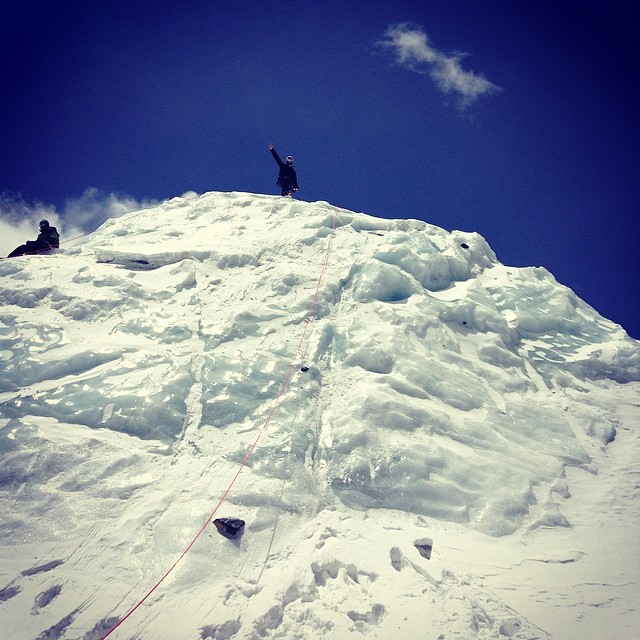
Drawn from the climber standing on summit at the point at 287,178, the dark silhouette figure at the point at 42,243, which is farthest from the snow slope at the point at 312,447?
the climber standing on summit at the point at 287,178

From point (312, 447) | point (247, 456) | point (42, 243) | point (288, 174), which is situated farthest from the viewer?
point (288, 174)

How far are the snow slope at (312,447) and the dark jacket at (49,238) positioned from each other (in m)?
1.75

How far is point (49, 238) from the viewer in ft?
43.2

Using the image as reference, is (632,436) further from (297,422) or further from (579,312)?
(297,422)

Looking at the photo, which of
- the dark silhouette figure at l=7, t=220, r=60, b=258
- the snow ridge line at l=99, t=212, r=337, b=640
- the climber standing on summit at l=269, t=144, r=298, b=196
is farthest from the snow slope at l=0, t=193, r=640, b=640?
the climber standing on summit at l=269, t=144, r=298, b=196

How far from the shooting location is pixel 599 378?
967 cm

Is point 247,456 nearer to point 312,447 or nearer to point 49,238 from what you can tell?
point 312,447

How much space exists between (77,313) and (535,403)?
9.59 metres

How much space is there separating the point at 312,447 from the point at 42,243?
10672 millimetres

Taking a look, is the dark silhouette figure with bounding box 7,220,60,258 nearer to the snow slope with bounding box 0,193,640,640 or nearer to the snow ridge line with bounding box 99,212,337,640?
the snow slope with bounding box 0,193,640,640

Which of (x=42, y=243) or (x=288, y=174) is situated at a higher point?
(x=288, y=174)

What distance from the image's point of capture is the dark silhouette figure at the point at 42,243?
12.6 m

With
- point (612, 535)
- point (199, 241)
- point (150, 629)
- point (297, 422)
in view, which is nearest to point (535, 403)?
point (612, 535)

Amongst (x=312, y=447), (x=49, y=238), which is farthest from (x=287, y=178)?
(x=312, y=447)
